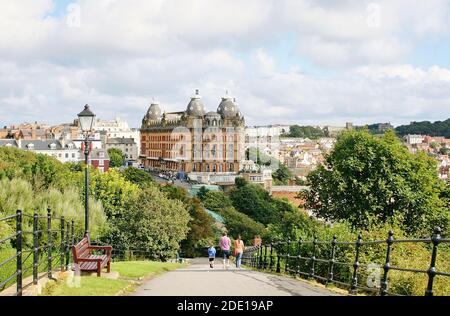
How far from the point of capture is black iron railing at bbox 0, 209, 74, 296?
8695 millimetres

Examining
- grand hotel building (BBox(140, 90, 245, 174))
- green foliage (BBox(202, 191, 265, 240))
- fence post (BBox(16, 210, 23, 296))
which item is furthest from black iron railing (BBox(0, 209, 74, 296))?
grand hotel building (BBox(140, 90, 245, 174))

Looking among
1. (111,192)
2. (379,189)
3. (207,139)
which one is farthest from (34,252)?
(207,139)

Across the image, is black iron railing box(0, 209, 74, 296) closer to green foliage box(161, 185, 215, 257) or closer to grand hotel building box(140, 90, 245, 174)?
green foliage box(161, 185, 215, 257)

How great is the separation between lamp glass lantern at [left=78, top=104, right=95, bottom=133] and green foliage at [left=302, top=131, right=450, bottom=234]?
856 inches

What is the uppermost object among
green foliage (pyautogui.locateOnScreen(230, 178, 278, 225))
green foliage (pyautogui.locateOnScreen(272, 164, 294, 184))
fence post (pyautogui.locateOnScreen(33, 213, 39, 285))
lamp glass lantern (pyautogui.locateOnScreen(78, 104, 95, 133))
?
lamp glass lantern (pyautogui.locateOnScreen(78, 104, 95, 133))

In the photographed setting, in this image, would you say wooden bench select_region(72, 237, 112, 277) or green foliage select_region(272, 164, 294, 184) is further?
green foliage select_region(272, 164, 294, 184)

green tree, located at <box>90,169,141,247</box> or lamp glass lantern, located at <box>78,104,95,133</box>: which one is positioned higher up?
lamp glass lantern, located at <box>78,104,95,133</box>

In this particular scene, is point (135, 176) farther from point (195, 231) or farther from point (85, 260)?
point (85, 260)

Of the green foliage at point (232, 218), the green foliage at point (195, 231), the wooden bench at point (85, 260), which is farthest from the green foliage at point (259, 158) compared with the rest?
the wooden bench at point (85, 260)

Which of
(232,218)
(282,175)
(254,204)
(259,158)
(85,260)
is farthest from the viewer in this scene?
(259,158)

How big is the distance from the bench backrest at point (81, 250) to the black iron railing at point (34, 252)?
280mm

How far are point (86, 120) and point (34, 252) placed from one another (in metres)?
8.03

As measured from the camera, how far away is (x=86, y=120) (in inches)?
686
